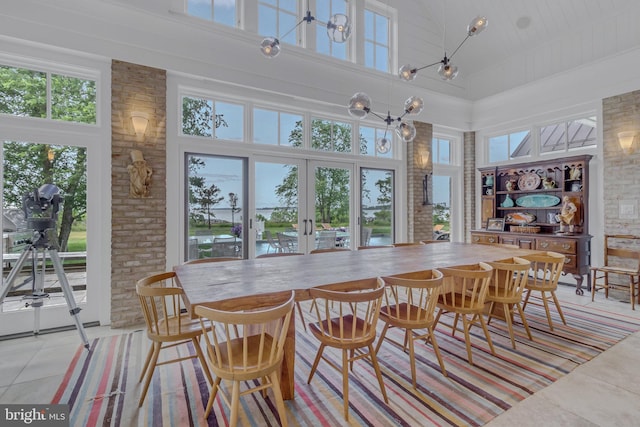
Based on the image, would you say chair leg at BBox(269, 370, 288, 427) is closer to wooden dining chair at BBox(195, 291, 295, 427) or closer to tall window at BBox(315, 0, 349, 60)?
wooden dining chair at BBox(195, 291, 295, 427)

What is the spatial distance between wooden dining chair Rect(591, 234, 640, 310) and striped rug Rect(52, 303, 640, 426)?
150cm

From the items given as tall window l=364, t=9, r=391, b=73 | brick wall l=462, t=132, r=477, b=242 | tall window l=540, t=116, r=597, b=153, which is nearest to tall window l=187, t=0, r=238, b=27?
tall window l=364, t=9, r=391, b=73

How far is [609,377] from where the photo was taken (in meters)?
2.43

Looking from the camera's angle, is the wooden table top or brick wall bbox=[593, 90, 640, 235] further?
brick wall bbox=[593, 90, 640, 235]

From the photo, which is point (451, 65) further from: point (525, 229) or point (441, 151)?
point (441, 151)

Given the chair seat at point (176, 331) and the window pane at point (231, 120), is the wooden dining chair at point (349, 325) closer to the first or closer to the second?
the chair seat at point (176, 331)

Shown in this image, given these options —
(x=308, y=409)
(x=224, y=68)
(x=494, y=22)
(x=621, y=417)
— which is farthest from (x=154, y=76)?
(x=494, y=22)

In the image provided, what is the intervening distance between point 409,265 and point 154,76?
11.7 feet

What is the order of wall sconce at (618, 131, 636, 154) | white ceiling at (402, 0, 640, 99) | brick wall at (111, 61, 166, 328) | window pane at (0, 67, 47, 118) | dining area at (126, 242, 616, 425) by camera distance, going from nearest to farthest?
1. dining area at (126, 242, 616, 425)
2. window pane at (0, 67, 47, 118)
3. brick wall at (111, 61, 166, 328)
4. wall sconce at (618, 131, 636, 154)
5. white ceiling at (402, 0, 640, 99)

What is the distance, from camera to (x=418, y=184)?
5.99m

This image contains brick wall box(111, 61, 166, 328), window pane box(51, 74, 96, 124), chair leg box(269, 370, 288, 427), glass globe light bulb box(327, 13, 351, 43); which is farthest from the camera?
brick wall box(111, 61, 166, 328)

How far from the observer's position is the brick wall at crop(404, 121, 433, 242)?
593 cm

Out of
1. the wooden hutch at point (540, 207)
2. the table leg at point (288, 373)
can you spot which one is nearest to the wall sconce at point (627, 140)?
the wooden hutch at point (540, 207)

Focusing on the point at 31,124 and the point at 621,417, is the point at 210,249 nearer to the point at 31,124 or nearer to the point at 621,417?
the point at 31,124
